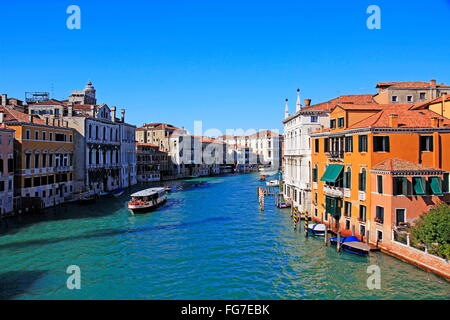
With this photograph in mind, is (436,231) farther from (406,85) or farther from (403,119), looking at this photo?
(406,85)

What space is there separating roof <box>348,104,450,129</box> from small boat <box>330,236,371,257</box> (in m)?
5.15

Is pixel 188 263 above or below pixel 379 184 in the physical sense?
below

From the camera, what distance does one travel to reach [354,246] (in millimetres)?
15859

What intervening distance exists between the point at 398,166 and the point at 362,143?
1.96m

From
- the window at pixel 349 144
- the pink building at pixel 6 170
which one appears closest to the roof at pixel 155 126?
the pink building at pixel 6 170

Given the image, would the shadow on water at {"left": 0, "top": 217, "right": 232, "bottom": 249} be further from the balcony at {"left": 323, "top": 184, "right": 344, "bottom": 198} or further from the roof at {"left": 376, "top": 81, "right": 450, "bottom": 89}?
the roof at {"left": 376, "top": 81, "right": 450, "bottom": 89}

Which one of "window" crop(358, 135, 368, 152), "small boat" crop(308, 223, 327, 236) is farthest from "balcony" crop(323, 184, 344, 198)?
"window" crop(358, 135, 368, 152)

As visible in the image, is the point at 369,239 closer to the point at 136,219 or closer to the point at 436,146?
the point at 436,146

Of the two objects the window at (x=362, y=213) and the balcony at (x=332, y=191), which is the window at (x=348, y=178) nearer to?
the balcony at (x=332, y=191)

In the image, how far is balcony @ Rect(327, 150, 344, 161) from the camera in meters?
18.9

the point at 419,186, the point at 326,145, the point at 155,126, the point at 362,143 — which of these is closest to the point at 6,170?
the point at 326,145

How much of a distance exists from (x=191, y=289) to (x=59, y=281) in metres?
4.85
